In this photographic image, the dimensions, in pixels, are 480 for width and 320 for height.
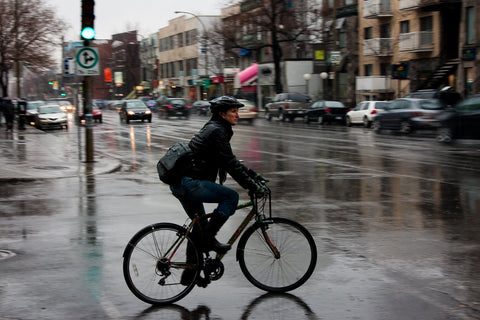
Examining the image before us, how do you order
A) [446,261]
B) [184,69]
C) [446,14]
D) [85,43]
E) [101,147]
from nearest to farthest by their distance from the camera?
[446,261], [85,43], [101,147], [446,14], [184,69]

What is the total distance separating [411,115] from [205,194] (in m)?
24.4

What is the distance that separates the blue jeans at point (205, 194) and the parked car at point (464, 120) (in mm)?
17246

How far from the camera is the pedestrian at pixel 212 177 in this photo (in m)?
5.81

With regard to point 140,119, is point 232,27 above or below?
above

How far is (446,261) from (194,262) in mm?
2920

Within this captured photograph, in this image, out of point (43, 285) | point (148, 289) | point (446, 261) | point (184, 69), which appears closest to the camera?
point (148, 289)

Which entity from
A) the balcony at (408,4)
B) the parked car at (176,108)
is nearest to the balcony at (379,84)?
the balcony at (408,4)

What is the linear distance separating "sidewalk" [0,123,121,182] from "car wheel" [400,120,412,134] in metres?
14.1

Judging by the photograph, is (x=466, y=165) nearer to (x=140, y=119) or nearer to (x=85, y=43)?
(x=85, y=43)

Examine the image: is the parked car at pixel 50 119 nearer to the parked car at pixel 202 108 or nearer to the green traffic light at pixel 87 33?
the parked car at pixel 202 108

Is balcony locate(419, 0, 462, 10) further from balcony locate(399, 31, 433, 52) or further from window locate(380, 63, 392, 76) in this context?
window locate(380, 63, 392, 76)

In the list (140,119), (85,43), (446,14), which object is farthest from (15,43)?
(85,43)

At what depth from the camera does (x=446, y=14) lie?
4378cm

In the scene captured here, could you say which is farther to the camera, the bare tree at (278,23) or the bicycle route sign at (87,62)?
the bare tree at (278,23)
